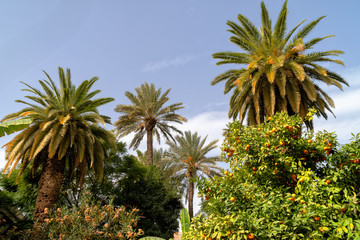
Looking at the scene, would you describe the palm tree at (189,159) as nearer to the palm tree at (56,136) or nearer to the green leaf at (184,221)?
the palm tree at (56,136)

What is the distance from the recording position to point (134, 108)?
21.5m

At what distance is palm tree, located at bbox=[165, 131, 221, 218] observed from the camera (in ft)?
77.0

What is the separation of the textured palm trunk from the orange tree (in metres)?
9.54

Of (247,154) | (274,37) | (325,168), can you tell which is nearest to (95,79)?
(274,37)

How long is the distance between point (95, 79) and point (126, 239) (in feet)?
29.8

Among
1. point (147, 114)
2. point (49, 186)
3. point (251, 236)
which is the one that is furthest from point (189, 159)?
point (251, 236)

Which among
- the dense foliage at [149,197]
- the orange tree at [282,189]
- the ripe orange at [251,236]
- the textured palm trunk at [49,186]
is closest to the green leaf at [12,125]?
the textured palm trunk at [49,186]

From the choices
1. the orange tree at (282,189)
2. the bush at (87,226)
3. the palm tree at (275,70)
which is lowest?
the bush at (87,226)

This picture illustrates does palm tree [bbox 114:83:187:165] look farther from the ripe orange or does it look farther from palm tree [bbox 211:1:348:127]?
the ripe orange

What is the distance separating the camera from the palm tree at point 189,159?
77.0ft

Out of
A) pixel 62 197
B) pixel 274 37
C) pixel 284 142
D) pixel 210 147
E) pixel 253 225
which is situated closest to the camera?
pixel 253 225

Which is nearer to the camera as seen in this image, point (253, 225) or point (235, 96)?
point (253, 225)

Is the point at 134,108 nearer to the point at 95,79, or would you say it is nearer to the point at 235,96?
the point at 95,79

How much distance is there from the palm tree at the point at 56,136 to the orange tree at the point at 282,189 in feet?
29.4
